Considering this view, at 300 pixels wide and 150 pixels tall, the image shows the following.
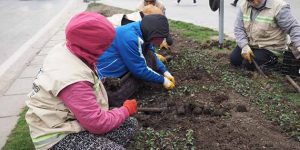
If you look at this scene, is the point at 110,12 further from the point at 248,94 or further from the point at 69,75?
the point at 69,75

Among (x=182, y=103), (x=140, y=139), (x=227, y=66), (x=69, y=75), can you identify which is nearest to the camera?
(x=69, y=75)

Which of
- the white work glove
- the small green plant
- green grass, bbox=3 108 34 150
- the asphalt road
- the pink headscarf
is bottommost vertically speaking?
the asphalt road

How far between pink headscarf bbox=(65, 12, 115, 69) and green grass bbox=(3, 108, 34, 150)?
1.38m

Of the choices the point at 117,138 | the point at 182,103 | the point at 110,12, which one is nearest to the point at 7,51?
the point at 110,12

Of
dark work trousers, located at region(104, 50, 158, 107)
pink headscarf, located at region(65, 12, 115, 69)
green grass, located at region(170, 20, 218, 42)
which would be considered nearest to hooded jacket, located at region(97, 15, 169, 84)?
dark work trousers, located at region(104, 50, 158, 107)

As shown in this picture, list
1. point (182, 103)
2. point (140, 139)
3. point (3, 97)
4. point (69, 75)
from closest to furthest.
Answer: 1. point (69, 75)
2. point (140, 139)
3. point (182, 103)
4. point (3, 97)

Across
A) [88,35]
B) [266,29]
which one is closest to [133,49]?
[88,35]

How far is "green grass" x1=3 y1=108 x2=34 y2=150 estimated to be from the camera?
380 centimetres

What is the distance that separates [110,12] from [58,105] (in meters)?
9.14

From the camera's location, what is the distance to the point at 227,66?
18.7ft

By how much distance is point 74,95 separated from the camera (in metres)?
2.70

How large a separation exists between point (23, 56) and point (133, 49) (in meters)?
3.80

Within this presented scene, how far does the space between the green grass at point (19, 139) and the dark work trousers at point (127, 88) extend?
2.90 feet

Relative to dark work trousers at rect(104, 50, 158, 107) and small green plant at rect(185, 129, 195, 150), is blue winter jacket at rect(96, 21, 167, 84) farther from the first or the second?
small green plant at rect(185, 129, 195, 150)
